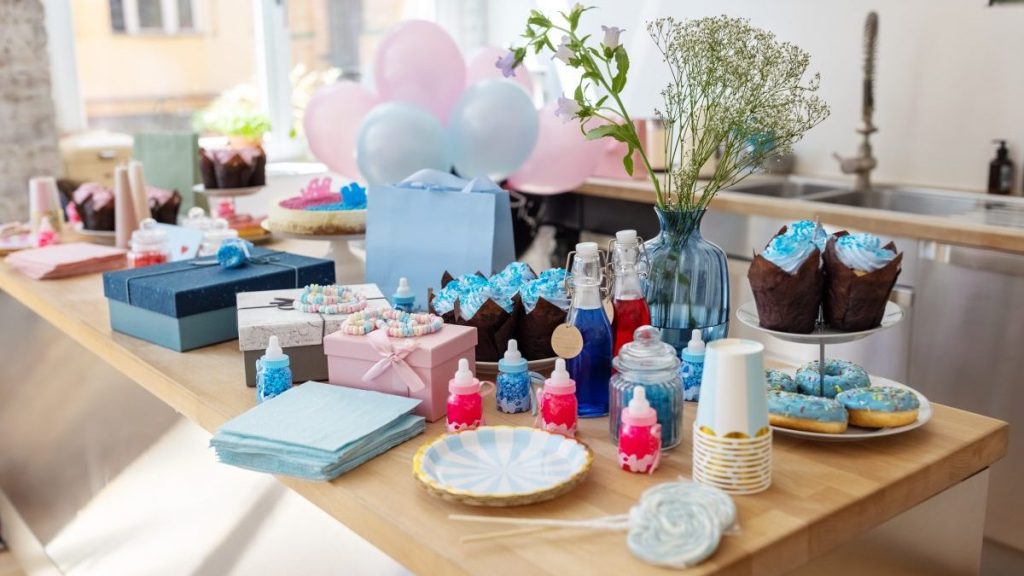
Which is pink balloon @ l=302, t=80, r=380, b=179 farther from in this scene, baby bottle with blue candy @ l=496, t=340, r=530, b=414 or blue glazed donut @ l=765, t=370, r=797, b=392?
blue glazed donut @ l=765, t=370, r=797, b=392

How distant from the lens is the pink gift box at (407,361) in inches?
51.1

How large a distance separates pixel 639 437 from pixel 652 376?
0.26 ft

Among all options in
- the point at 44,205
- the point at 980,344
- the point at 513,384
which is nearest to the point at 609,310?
the point at 513,384

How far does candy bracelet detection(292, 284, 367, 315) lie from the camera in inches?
58.8

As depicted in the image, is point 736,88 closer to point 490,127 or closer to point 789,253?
point 789,253

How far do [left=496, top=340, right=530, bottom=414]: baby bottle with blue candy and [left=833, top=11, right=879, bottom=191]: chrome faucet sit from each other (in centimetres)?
240

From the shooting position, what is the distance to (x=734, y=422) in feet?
3.35

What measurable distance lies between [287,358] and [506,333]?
327 millimetres

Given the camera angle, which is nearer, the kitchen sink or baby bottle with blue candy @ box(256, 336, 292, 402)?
baby bottle with blue candy @ box(256, 336, 292, 402)

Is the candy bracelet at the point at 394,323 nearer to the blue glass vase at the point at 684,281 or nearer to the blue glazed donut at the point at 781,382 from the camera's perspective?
the blue glass vase at the point at 684,281

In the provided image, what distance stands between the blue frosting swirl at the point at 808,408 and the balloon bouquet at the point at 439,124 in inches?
54.9

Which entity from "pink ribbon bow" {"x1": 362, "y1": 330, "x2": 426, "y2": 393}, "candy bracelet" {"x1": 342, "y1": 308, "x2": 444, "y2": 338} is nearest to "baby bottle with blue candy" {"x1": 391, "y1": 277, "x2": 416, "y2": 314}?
"candy bracelet" {"x1": 342, "y1": 308, "x2": 444, "y2": 338}

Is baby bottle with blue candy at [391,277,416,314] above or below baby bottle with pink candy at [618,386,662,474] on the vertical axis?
above

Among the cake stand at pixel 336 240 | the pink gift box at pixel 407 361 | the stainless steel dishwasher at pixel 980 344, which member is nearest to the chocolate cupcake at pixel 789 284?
the pink gift box at pixel 407 361
